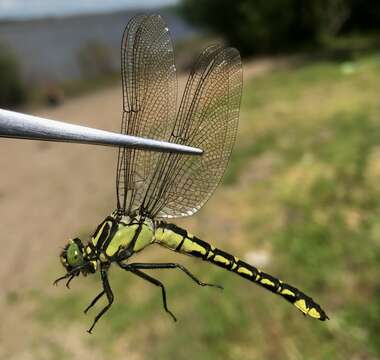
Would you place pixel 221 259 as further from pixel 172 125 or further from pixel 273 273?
pixel 273 273

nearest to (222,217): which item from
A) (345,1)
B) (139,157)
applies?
(139,157)

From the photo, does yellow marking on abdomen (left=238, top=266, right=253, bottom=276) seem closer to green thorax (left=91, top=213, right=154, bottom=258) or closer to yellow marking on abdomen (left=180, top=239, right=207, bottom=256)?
yellow marking on abdomen (left=180, top=239, right=207, bottom=256)

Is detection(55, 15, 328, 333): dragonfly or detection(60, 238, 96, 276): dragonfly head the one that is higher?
detection(55, 15, 328, 333): dragonfly

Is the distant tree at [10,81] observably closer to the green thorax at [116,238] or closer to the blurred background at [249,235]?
the blurred background at [249,235]

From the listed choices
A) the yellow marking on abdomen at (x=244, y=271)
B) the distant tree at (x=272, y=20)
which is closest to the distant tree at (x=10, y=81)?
the distant tree at (x=272, y=20)

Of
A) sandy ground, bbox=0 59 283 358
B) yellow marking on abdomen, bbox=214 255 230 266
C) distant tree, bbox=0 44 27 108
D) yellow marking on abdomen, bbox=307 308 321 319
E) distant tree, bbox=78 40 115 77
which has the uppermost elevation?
distant tree, bbox=78 40 115 77

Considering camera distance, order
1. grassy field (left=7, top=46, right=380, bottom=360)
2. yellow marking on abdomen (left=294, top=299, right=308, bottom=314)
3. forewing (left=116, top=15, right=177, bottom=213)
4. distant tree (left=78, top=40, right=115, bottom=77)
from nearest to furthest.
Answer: forewing (left=116, top=15, right=177, bottom=213) → yellow marking on abdomen (left=294, top=299, right=308, bottom=314) → grassy field (left=7, top=46, right=380, bottom=360) → distant tree (left=78, top=40, right=115, bottom=77)

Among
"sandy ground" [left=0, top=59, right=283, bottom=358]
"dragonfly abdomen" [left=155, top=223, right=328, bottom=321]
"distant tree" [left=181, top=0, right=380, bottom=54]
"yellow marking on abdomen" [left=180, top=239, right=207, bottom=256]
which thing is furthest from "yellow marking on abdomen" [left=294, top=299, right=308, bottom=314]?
"distant tree" [left=181, top=0, right=380, bottom=54]

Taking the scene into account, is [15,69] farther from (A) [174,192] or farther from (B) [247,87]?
(A) [174,192]
